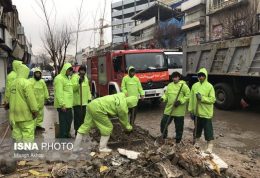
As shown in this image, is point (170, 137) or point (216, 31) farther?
point (216, 31)

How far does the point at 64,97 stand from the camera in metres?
6.59

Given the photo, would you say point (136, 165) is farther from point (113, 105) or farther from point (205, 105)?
point (205, 105)

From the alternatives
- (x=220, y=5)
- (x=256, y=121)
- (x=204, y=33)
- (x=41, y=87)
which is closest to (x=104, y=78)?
(x=41, y=87)

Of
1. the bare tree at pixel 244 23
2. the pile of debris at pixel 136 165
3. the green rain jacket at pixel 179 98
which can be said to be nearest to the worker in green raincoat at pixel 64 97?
the pile of debris at pixel 136 165

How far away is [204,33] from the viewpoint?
3362 cm

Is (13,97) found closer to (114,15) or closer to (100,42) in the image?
(100,42)

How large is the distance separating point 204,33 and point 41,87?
27708mm

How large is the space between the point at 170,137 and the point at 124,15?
79329mm

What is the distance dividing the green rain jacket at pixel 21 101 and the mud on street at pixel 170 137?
77cm

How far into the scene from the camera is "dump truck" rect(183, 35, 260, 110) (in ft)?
31.8

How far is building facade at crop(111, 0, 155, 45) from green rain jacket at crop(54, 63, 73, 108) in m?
72.8

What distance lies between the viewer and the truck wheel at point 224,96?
11086mm

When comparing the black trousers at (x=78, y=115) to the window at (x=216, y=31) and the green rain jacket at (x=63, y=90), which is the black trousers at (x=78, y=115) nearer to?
the green rain jacket at (x=63, y=90)

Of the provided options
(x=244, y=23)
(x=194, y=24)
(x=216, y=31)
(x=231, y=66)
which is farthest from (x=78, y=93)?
(x=194, y=24)
